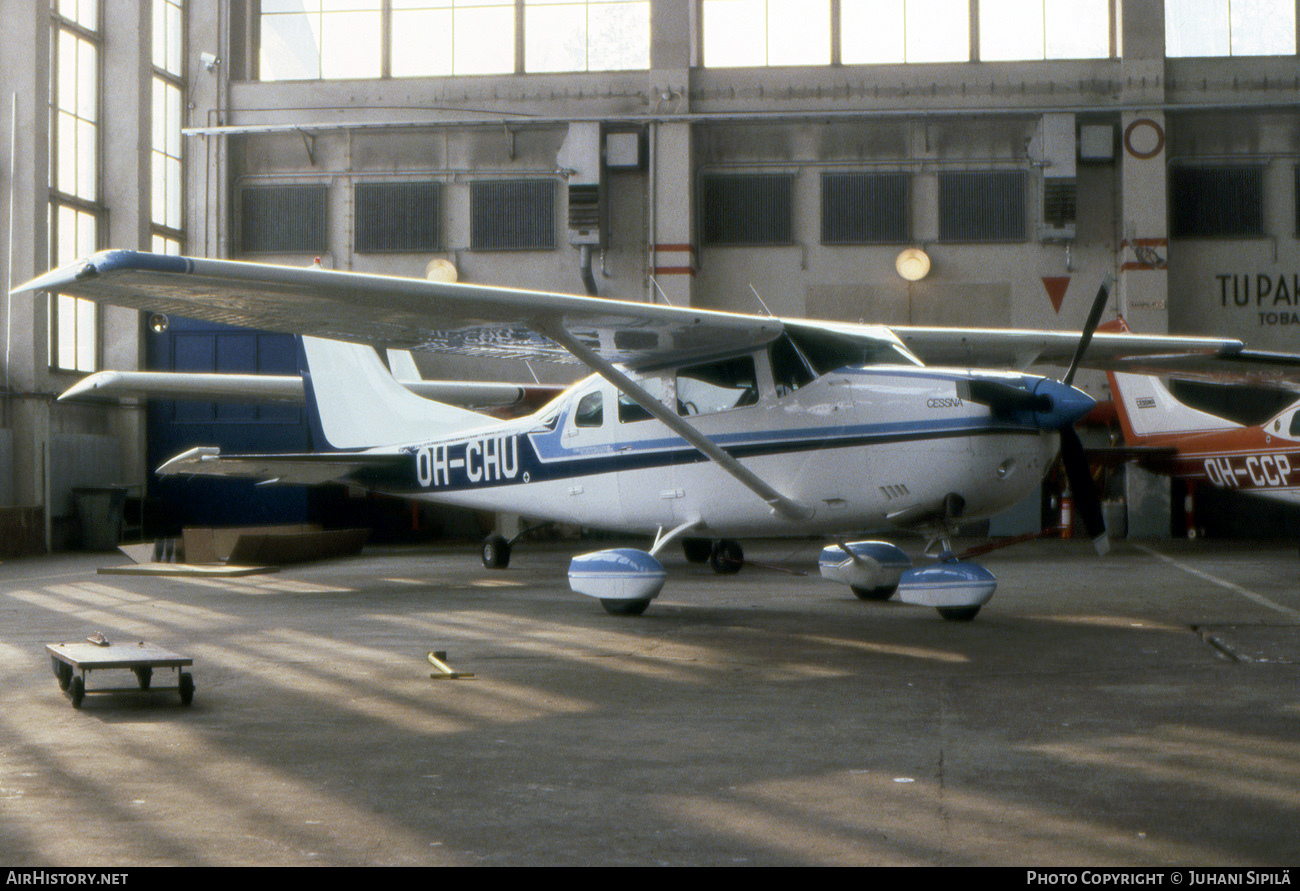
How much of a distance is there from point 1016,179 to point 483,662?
52.6 ft

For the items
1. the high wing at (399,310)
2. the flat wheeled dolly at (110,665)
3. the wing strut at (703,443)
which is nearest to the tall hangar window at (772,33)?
the high wing at (399,310)

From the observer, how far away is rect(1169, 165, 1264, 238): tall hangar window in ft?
62.8

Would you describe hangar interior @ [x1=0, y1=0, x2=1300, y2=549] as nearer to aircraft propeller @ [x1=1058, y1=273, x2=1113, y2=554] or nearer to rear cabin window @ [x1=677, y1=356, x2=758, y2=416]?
rear cabin window @ [x1=677, y1=356, x2=758, y2=416]

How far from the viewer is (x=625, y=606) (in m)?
7.81

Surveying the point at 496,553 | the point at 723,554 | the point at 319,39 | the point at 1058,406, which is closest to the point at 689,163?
the point at 319,39

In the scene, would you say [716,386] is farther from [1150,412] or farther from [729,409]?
[1150,412]

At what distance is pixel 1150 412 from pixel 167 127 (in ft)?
53.1

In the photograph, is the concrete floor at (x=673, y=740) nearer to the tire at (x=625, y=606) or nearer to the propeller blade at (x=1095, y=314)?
the tire at (x=625, y=606)

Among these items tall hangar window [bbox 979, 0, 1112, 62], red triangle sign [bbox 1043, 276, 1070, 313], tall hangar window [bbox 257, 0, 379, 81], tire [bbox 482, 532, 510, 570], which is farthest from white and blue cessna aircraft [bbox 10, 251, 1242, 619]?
tall hangar window [bbox 257, 0, 379, 81]

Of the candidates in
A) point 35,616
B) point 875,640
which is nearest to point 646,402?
point 875,640

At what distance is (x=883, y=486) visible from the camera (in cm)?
750

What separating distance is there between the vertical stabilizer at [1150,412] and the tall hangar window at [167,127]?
1497cm

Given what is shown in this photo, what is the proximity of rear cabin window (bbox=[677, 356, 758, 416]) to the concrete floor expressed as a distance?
147cm
